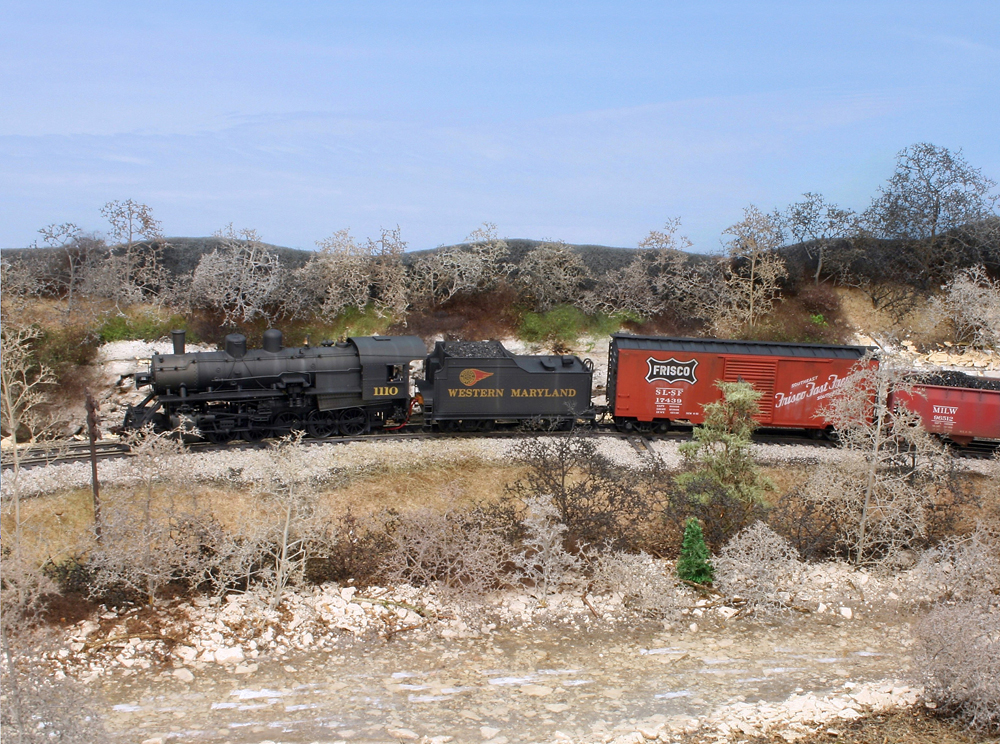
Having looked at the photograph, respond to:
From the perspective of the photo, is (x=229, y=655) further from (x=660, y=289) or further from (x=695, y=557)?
(x=660, y=289)

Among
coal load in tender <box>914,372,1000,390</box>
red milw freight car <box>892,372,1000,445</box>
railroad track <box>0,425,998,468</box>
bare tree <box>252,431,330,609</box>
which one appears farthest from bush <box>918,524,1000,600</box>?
bare tree <box>252,431,330,609</box>

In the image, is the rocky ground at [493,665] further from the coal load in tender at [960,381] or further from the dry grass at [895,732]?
the coal load in tender at [960,381]

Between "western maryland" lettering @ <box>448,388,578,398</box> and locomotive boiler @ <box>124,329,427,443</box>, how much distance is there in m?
1.69

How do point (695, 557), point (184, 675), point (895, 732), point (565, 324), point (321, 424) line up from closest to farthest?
point (895, 732), point (184, 675), point (695, 557), point (321, 424), point (565, 324)

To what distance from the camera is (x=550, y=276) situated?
3075cm

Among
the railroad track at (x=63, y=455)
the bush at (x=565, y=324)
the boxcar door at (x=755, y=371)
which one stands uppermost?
the bush at (x=565, y=324)

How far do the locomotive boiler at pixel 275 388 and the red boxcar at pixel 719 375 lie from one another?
6417 millimetres

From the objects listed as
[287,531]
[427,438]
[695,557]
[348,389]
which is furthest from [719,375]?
[287,531]

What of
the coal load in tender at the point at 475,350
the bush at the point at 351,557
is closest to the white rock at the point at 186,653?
the bush at the point at 351,557

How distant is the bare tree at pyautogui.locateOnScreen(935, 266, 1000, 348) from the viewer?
24.5 m

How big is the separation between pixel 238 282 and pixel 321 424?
9.58m

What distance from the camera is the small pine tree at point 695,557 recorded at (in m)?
15.5

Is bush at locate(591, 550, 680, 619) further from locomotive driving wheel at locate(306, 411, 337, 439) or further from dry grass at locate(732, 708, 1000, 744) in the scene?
locomotive driving wheel at locate(306, 411, 337, 439)

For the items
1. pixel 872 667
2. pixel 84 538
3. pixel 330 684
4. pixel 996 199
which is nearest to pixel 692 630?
pixel 872 667
